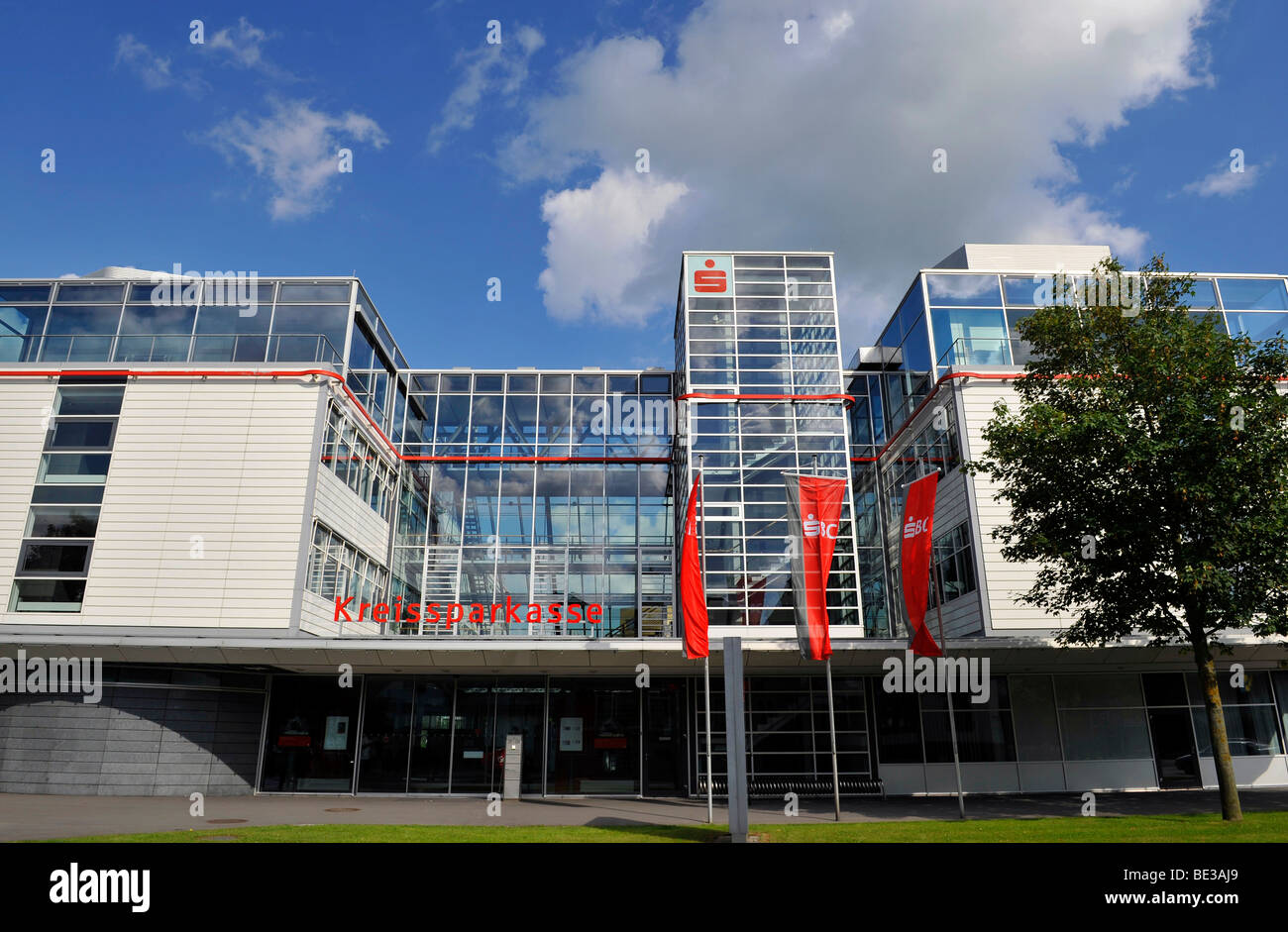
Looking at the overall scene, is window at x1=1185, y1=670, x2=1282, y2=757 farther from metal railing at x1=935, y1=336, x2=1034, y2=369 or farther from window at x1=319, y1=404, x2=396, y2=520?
window at x1=319, y1=404, x2=396, y2=520

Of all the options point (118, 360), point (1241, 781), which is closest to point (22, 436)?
point (118, 360)

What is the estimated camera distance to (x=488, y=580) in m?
30.5

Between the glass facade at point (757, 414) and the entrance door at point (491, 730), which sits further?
the glass facade at point (757, 414)

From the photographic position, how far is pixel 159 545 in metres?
23.5

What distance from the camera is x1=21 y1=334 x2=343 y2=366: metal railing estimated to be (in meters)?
26.1

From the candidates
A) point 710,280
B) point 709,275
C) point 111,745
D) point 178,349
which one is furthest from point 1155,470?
point 178,349

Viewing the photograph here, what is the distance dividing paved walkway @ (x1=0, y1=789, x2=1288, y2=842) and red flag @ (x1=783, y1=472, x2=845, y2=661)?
421 cm

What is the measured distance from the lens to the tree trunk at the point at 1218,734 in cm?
1517

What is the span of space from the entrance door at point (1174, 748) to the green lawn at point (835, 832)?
8.96m

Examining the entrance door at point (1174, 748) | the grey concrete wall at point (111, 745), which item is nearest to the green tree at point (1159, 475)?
the entrance door at point (1174, 748)

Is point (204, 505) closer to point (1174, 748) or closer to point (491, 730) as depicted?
point (491, 730)

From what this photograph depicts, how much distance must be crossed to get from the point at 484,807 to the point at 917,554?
13493 mm

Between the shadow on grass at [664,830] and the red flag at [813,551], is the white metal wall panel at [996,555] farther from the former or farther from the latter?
the shadow on grass at [664,830]

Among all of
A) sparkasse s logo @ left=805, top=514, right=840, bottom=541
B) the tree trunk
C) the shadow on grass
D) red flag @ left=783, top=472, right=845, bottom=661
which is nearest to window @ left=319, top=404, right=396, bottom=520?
the shadow on grass
